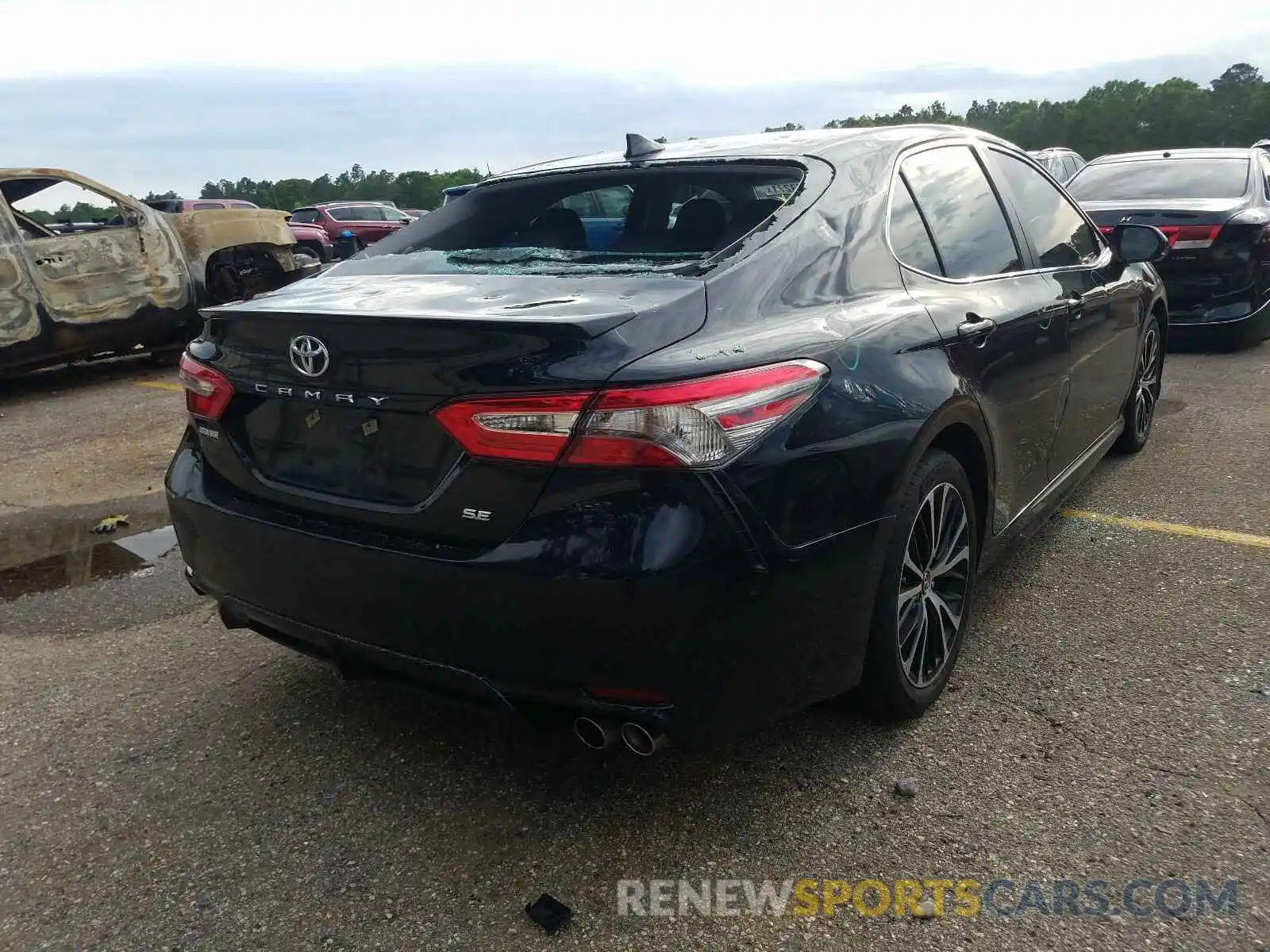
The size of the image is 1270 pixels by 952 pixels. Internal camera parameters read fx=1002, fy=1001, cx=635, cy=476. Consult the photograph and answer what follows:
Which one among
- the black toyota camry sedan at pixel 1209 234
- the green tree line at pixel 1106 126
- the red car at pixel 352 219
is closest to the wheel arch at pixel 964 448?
the black toyota camry sedan at pixel 1209 234

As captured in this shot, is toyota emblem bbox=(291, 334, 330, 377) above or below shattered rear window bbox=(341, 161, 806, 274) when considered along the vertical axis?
below

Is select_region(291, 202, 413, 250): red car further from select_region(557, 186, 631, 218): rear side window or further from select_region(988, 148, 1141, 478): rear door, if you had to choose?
select_region(557, 186, 631, 218): rear side window

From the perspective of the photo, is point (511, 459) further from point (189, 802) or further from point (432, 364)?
point (189, 802)

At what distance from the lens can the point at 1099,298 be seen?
3863 mm

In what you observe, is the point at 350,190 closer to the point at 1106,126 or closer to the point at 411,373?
the point at 1106,126

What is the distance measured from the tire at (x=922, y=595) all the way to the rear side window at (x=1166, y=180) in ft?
20.9

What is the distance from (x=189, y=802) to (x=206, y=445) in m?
0.91

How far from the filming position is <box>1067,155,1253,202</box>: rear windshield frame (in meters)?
7.80

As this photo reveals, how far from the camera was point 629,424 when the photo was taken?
193 cm

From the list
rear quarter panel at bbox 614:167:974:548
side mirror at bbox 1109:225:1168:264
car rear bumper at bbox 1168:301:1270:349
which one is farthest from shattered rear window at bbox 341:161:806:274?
car rear bumper at bbox 1168:301:1270:349

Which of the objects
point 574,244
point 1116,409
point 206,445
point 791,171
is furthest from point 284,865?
point 1116,409

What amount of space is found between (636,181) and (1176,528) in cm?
271

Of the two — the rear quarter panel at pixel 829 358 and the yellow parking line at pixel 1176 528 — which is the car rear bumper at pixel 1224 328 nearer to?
the yellow parking line at pixel 1176 528

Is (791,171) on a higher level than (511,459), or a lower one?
higher
